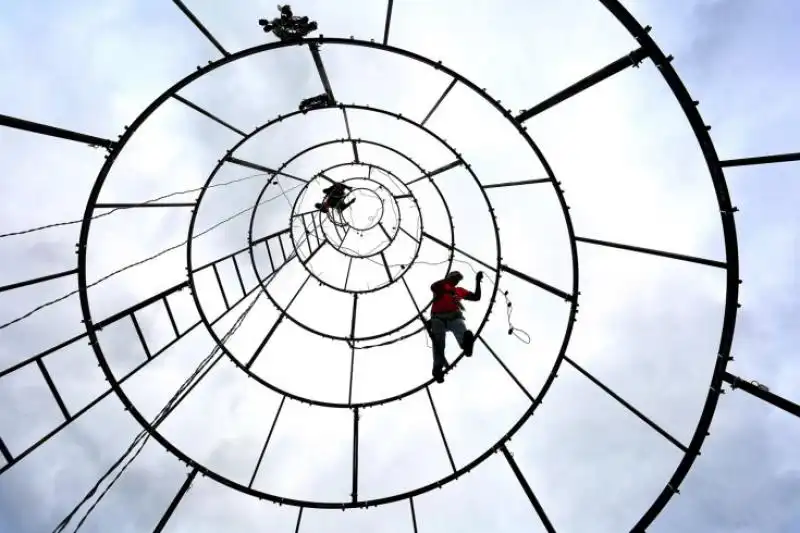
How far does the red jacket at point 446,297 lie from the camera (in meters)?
11.8

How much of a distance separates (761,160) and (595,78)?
2.49 m

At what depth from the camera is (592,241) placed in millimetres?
9148

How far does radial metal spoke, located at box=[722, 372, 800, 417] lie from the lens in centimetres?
773

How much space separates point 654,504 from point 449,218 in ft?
24.2

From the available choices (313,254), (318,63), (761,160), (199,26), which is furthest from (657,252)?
(313,254)

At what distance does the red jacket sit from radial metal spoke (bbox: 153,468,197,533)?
6.13 metres

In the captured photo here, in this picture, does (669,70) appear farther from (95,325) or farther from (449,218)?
(95,325)

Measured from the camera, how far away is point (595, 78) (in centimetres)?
689

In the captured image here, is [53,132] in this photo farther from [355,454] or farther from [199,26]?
[355,454]

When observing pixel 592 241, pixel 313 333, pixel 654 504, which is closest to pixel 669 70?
pixel 592 241

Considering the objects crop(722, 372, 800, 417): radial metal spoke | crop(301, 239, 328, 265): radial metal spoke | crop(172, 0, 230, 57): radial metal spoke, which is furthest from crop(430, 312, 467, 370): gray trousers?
crop(172, 0, 230, 57): radial metal spoke

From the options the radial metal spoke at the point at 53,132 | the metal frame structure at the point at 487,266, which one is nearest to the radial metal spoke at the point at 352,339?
the metal frame structure at the point at 487,266

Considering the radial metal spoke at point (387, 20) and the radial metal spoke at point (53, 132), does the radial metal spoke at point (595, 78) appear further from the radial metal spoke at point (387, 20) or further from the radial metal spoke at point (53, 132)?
the radial metal spoke at point (53, 132)

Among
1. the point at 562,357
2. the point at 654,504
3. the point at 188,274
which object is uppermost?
the point at 562,357
